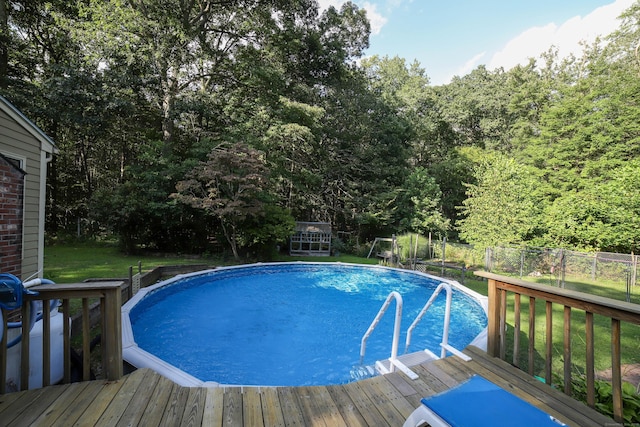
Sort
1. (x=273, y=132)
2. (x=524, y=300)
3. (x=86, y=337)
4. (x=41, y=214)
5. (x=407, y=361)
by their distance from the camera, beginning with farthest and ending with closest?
1. (x=273, y=132)
2. (x=524, y=300)
3. (x=41, y=214)
4. (x=407, y=361)
5. (x=86, y=337)

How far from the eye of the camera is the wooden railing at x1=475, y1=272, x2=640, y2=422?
1732mm

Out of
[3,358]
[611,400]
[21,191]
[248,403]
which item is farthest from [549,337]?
[21,191]

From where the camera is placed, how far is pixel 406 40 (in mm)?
14227

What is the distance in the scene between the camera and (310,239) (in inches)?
585

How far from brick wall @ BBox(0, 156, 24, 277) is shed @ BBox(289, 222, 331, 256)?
1137 centimetres

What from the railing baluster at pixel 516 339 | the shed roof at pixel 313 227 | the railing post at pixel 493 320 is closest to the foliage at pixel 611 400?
the railing baluster at pixel 516 339

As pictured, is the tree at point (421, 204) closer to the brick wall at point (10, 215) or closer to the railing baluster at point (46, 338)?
the brick wall at point (10, 215)

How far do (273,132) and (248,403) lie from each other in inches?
504

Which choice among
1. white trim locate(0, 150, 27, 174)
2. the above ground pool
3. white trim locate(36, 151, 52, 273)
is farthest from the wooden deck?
white trim locate(0, 150, 27, 174)

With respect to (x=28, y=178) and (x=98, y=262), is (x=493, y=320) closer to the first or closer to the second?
(x=28, y=178)

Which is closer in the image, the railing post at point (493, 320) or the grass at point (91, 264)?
the railing post at point (493, 320)

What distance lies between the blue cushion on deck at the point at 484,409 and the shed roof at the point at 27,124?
243 inches

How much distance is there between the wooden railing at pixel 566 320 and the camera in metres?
1.73

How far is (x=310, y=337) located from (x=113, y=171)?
19037 mm
